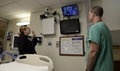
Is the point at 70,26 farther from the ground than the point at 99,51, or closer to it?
farther from the ground

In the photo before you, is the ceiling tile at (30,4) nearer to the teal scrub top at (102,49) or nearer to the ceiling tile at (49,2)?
the ceiling tile at (49,2)

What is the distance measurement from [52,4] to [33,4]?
54 cm

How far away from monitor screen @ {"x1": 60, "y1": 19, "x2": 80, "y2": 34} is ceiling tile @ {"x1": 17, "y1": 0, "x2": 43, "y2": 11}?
2.87 feet

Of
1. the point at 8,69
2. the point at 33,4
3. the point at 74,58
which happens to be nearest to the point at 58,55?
the point at 74,58

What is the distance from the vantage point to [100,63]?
102cm

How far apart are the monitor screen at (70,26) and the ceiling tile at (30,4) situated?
2.87 ft

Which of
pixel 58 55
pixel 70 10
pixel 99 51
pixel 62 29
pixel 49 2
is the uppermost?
pixel 49 2

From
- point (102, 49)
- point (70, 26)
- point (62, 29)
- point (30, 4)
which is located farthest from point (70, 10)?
point (102, 49)

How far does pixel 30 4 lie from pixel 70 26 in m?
1.29

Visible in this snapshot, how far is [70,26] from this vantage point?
2.39m

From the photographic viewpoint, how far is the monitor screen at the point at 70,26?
2.32m

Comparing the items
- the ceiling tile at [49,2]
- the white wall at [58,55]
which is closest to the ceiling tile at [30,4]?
the ceiling tile at [49,2]

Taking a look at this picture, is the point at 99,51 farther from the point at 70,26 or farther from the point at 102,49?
the point at 70,26

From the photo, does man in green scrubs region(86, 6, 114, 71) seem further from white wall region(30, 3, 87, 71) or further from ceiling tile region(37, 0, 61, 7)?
ceiling tile region(37, 0, 61, 7)
